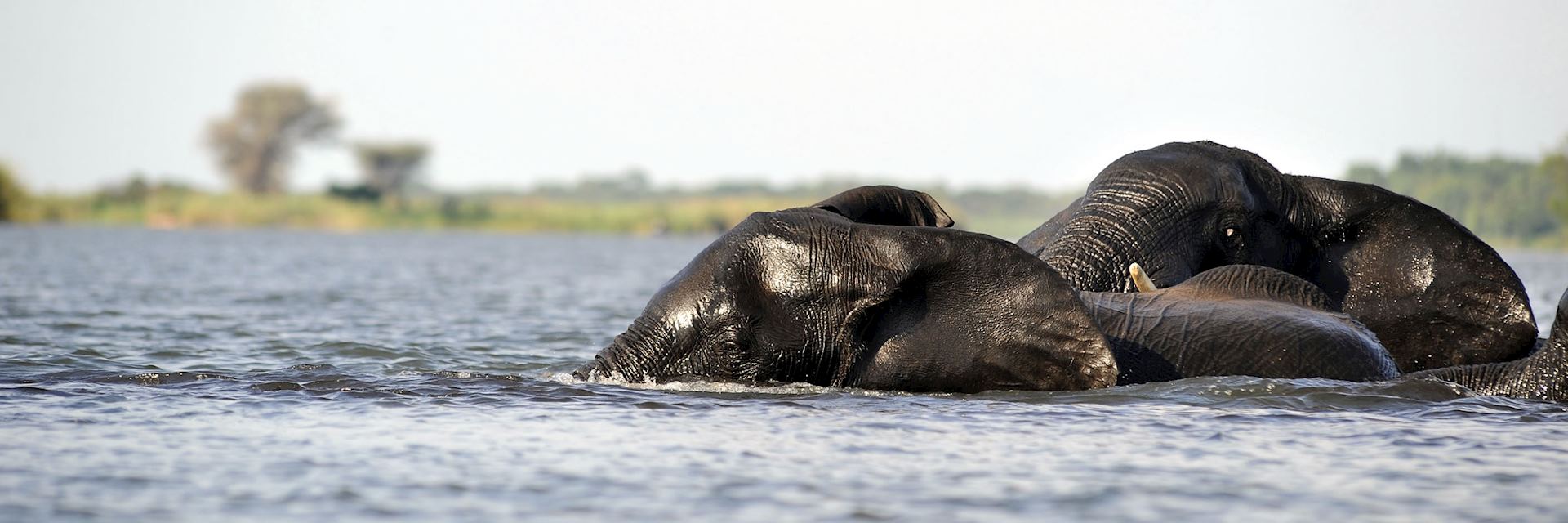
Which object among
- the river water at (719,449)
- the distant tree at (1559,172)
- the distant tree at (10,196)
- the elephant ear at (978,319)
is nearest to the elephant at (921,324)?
the elephant ear at (978,319)

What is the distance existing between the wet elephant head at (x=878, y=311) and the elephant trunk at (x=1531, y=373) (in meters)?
1.73

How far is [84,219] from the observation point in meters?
78.2

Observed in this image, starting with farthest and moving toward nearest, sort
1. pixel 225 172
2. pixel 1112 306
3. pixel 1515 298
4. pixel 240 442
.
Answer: pixel 225 172 < pixel 1515 298 < pixel 1112 306 < pixel 240 442

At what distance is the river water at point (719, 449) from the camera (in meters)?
4.82

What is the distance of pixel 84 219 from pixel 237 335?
7238cm

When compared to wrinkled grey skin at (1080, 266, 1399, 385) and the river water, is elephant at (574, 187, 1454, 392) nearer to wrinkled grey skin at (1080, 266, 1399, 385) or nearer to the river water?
wrinkled grey skin at (1080, 266, 1399, 385)

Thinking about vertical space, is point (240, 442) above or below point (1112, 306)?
below

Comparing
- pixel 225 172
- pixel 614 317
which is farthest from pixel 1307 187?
pixel 225 172

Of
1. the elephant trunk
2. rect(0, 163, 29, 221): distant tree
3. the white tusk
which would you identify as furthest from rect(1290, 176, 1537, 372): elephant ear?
rect(0, 163, 29, 221): distant tree

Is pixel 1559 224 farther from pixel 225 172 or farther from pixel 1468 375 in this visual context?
pixel 225 172

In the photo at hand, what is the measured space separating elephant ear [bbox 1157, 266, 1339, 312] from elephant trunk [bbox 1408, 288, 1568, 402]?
57 cm

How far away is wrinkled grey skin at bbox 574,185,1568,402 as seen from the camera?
6742mm

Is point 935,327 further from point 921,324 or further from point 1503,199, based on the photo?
point 1503,199

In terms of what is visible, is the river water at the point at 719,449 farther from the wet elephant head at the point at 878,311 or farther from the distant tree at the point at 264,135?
the distant tree at the point at 264,135
